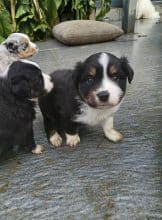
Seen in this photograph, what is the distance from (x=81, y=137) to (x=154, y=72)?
202 centimetres

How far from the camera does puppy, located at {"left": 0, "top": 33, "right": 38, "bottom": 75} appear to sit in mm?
4340

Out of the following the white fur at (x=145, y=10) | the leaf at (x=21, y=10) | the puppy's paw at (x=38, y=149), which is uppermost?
the leaf at (x=21, y=10)

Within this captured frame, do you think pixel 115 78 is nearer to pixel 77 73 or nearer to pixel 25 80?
pixel 77 73

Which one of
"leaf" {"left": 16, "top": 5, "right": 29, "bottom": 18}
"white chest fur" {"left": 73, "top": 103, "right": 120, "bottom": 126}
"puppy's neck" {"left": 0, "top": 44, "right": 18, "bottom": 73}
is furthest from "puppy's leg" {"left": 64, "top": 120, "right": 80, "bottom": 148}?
"leaf" {"left": 16, "top": 5, "right": 29, "bottom": 18}

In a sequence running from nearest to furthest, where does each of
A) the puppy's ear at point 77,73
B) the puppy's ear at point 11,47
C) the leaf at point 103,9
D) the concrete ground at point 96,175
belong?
the concrete ground at point 96,175 < the puppy's ear at point 77,73 < the puppy's ear at point 11,47 < the leaf at point 103,9

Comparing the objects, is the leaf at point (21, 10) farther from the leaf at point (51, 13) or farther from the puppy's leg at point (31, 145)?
the puppy's leg at point (31, 145)

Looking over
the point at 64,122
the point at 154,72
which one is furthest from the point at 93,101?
the point at 154,72

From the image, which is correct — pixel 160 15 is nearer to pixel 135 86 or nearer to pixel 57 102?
pixel 135 86

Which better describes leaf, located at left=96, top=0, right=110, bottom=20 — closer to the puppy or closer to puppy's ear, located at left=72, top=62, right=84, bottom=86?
the puppy

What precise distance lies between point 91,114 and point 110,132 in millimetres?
352

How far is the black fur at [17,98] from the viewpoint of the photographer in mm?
2668

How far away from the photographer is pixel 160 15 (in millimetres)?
10375

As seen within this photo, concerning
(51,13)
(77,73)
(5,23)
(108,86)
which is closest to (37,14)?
(51,13)

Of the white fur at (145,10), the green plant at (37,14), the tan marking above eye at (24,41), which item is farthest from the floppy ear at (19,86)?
the white fur at (145,10)
